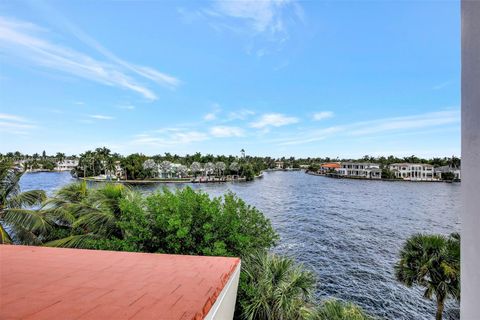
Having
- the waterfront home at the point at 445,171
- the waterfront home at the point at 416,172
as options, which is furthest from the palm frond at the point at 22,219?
the waterfront home at the point at 445,171

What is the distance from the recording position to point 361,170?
68875mm

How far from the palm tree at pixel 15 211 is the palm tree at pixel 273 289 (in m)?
5.66

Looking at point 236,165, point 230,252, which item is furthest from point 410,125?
point 230,252

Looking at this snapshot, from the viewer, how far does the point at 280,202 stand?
3503cm

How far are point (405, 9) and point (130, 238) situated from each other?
643 cm

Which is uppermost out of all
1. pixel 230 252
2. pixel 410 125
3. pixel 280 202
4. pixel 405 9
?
pixel 410 125

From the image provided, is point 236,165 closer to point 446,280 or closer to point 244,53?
point 244,53

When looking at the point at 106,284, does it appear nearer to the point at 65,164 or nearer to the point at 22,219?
the point at 22,219

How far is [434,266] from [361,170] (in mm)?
68156

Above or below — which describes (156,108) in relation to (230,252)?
above

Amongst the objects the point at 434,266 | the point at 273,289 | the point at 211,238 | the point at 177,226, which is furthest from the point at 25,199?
the point at 434,266

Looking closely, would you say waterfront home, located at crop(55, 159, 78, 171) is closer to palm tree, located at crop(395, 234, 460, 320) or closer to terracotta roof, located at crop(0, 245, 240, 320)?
terracotta roof, located at crop(0, 245, 240, 320)

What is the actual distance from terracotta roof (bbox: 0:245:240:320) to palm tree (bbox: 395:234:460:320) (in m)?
7.03

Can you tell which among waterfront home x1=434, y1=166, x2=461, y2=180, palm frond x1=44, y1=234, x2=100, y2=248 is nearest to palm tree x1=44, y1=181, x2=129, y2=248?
palm frond x1=44, y1=234, x2=100, y2=248
